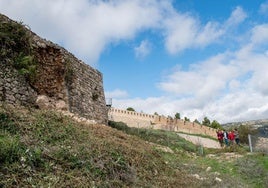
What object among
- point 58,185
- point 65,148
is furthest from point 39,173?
point 65,148

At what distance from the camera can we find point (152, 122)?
3591cm

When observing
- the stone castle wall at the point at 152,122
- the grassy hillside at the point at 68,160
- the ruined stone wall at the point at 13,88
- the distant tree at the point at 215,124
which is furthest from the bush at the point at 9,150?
the distant tree at the point at 215,124

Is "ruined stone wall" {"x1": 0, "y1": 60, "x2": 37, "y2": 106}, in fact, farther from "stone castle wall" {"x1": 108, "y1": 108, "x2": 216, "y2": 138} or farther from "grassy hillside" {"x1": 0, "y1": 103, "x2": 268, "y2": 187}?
"stone castle wall" {"x1": 108, "y1": 108, "x2": 216, "y2": 138}

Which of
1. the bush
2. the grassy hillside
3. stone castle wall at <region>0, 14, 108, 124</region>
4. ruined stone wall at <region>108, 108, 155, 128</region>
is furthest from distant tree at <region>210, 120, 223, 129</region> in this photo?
the bush

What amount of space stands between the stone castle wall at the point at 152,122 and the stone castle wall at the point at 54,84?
1789 centimetres

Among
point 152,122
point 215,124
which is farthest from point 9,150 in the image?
point 215,124

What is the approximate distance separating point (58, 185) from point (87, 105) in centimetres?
1000

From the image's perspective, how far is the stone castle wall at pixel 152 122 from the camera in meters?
34.3

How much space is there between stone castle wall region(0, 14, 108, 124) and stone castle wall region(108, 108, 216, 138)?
17891 mm

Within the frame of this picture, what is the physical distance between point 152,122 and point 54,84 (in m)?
24.5

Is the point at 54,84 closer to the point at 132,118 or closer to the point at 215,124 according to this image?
the point at 132,118

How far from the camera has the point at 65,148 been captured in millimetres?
5949

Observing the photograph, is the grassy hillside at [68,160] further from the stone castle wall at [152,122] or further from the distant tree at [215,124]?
the distant tree at [215,124]

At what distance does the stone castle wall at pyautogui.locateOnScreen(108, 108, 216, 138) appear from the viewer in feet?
113
